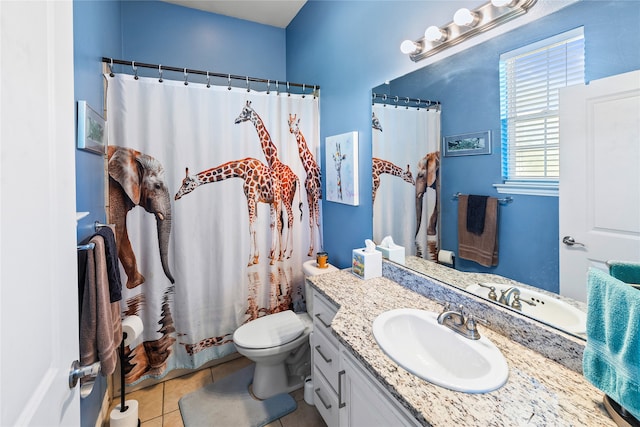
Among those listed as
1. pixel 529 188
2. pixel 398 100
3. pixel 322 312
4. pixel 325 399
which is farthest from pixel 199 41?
pixel 325 399

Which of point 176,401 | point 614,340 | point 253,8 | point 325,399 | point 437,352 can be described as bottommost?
point 176,401

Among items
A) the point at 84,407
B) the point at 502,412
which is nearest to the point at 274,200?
the point at 84,407

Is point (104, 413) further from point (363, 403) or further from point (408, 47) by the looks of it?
point (408, 47)

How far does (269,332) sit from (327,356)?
59cm

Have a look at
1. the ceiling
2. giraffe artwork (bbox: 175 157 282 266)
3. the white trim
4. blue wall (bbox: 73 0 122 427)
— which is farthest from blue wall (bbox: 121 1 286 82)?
the white trim

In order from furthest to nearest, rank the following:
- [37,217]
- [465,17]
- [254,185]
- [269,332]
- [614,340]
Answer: [254,185] < [269,332] < [465,17] < [614,340] < [37,217]

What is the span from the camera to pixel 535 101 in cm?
103

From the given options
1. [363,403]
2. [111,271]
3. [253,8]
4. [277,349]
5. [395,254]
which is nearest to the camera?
[363,403]

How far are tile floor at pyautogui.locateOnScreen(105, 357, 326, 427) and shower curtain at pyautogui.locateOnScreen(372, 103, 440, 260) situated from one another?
3.82ft

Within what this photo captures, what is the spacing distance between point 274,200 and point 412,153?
114cm

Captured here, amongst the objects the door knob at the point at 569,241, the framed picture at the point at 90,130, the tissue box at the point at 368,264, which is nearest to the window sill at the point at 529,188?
the door knob at the point at 569,241

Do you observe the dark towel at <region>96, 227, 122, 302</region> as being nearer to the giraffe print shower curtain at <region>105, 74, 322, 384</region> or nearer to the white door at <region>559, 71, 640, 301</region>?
the giraffe print shower curtain at <region>105, 74, 322, 384</region>

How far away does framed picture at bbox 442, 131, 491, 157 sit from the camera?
1.20 meters

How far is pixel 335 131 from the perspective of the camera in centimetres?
223
